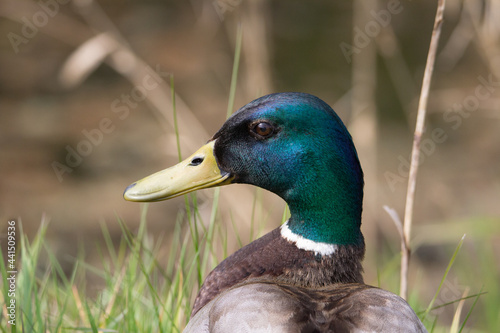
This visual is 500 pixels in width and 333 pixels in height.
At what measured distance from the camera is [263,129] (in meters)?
1.83


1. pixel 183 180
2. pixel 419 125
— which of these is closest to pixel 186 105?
pixel 419 125

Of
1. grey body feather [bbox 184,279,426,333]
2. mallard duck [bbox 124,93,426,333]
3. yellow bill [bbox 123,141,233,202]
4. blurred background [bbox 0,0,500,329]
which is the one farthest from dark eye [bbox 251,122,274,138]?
blurred background [bbox 0,0,500,329]

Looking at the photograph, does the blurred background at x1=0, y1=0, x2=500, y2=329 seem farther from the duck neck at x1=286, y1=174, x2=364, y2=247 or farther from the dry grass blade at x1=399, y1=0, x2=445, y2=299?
the duck neck at x1=286, y1=174, x2=364, y2=247

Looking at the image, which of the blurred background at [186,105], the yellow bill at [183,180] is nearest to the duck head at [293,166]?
the yellow bill at [183,180]

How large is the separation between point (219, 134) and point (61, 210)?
3.58m

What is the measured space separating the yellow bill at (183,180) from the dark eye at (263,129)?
0.14 meters

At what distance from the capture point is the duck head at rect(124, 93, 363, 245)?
5.87 ft

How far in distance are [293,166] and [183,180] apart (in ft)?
0.98

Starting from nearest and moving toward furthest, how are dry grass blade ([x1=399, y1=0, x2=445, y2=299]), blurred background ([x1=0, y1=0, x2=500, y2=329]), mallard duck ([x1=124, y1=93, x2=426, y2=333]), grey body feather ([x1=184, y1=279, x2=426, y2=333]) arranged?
1. grey body feather ([x1=184, y1=279, x2=426, y2=333])
2. mallard duck ([x1=124, y1=93, x2=426, y2=333])
3. dry grass blade ([x1=399, y1=0, x2=445, y2=299])
4. blurred background ([x1=0, y1=0, x2=500, y2=329])

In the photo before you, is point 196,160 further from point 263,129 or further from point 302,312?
point 302,312

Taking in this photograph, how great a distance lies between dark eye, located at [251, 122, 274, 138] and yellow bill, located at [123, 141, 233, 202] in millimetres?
138

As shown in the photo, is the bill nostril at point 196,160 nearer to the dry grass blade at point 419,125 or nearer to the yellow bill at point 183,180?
the yellow bill at point 183,180

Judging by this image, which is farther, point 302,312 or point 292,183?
point 292,183

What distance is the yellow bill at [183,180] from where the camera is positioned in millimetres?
1832
